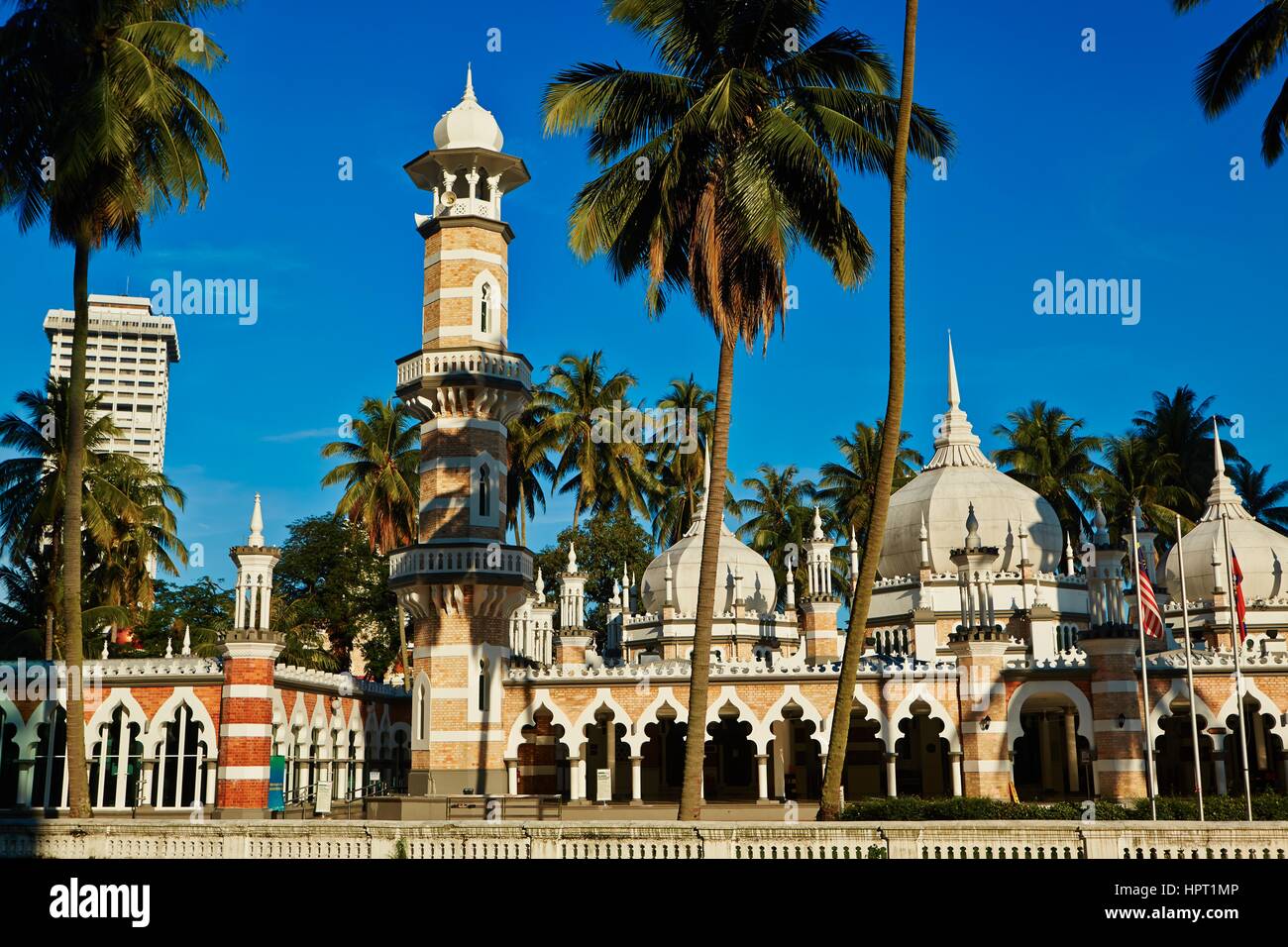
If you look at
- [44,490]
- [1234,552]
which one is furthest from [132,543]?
[1234,552]

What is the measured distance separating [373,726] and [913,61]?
92.9 feet

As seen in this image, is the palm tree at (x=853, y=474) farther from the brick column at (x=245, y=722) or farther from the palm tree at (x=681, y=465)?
the brick column at (x=245, y=722)

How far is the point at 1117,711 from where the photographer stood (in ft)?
119

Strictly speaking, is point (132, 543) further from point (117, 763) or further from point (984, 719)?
point (984, 719)

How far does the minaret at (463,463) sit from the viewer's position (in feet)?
126

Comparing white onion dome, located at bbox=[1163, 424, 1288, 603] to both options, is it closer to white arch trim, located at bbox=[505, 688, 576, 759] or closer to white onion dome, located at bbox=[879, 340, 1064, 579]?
white onion dome, located at bbox=[879, 340, 1064, 579]

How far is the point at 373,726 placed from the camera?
1693 inches

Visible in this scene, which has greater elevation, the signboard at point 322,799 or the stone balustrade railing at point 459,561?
the stone balustrade railing at point 459,561

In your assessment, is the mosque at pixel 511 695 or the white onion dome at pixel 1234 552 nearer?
the mosque at pixel 511 695

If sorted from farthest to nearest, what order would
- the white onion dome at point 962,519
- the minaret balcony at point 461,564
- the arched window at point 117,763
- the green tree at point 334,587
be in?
the green tree at point 334,587, the white onion dome at point 962,519, the minaret balcony at point 461,564, the arched window at point 117,763

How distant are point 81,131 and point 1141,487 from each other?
5450cm

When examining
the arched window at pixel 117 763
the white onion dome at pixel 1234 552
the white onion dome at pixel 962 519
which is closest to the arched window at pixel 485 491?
the arched window at pixel 117 763

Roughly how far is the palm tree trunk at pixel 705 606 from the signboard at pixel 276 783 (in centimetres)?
1372

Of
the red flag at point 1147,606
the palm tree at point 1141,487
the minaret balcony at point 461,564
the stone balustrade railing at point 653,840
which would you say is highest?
the palm tree at point 1141,487
